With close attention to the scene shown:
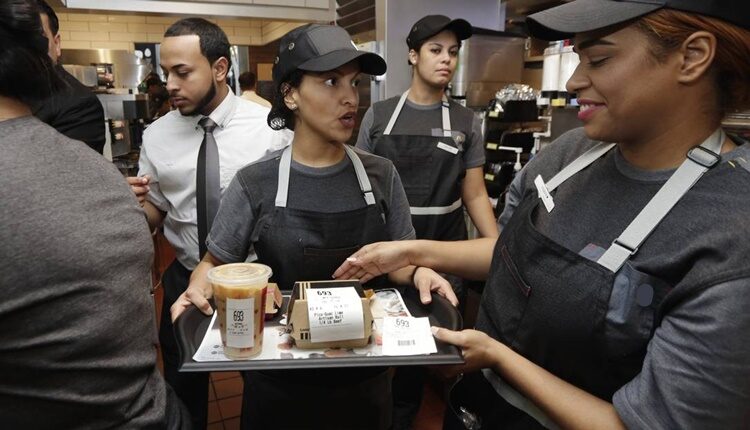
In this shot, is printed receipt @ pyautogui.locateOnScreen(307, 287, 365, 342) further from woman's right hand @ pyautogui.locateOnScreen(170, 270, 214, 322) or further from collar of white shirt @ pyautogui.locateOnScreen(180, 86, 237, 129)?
collar of white shirt @ pyautogui.locateOnScreen(180, 86, 237, 129)

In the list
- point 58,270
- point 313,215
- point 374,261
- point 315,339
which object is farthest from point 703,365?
point 58,270

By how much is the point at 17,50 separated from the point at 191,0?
3.80 meters

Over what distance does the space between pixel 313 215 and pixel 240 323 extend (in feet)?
1.49

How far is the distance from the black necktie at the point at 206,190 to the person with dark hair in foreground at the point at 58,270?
93 cm

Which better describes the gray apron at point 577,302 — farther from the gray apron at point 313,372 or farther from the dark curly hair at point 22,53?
the dark curly hair at point 22,53

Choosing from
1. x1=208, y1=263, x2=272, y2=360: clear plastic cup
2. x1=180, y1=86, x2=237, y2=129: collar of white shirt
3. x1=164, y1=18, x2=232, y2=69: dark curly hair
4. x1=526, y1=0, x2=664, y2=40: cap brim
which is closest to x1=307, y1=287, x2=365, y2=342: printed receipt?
x1=208, y1=263, x2=272, y2=360: clear plastic cup

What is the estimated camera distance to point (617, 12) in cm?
82

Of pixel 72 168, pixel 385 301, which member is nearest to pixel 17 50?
pixel 72 168

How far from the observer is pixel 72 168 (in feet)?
2.99

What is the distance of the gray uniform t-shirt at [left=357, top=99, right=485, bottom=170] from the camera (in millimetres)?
2611

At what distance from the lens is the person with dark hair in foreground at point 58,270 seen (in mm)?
827

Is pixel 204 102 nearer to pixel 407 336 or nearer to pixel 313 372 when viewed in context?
pixel 313 372

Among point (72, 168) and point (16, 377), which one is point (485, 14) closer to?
point (72, 168)

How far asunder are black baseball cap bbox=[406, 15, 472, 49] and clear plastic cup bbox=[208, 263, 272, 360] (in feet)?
6.42
